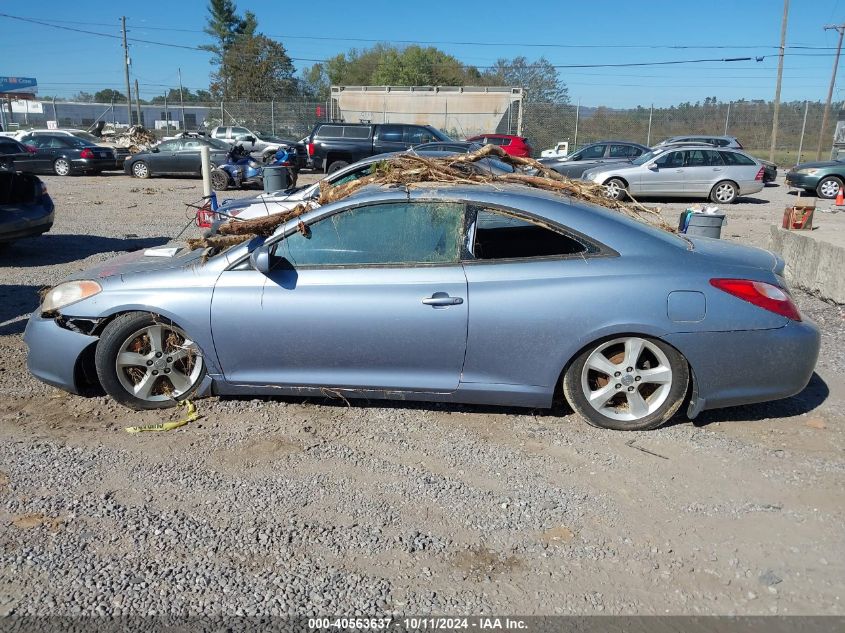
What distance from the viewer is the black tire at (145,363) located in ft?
Result: 14.1

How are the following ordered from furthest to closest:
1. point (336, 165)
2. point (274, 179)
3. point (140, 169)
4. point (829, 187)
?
1. point (140, 169)
2. point (336, 165)
3. point (829, 187)
4. point (274, 179)

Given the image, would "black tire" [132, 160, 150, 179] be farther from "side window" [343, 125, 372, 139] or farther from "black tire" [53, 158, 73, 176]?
"side window" [343, 125, 372, 139]

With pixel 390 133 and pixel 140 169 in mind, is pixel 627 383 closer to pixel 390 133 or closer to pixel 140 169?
pixel 390 133

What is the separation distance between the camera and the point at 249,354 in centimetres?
421

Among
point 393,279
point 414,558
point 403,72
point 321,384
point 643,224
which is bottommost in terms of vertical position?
point 414,558

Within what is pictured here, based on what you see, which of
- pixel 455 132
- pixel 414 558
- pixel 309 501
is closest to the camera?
pixel 414 558

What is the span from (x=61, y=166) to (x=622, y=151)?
61.4 feet

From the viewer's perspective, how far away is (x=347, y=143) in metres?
20.8

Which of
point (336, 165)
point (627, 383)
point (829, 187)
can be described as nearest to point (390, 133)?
point (336, 165)

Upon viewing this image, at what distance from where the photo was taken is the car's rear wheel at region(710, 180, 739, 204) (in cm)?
1758

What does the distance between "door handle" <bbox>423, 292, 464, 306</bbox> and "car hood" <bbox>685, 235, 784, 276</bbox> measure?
5.08ft

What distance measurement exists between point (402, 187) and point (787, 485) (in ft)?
9.32

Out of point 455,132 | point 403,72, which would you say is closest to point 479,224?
point 455,132

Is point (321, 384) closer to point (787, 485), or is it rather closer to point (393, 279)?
point (393, 279)
